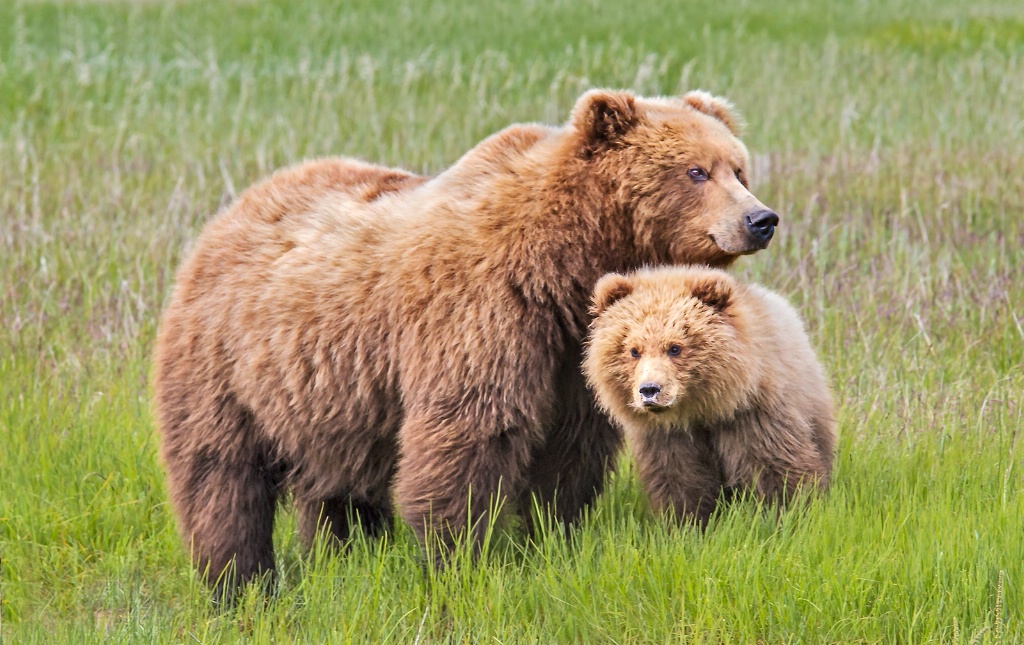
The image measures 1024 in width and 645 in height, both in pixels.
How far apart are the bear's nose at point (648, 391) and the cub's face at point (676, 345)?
0.12 m

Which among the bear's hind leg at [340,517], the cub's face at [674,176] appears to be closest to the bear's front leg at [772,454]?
the cub's face at [674,176]

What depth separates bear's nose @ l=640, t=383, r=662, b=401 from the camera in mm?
3951

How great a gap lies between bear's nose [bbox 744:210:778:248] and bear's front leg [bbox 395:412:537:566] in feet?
3.11

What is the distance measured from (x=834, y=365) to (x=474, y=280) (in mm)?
2753

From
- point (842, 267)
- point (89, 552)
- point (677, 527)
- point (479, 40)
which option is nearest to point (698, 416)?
point (677, 527)

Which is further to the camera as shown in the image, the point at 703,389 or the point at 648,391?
the point at 703,389

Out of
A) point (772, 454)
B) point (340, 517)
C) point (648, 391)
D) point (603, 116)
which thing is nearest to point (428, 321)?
point (648, 391)

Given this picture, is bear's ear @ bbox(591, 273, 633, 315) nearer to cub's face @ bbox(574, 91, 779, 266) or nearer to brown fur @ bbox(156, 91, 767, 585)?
brown fur @ bbox(156, 91, 767, 585)

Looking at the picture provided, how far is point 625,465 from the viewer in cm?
537

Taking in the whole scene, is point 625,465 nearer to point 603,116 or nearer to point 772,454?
point 772,454

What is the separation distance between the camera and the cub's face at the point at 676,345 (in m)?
4.12

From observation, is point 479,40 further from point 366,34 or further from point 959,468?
point 959,468

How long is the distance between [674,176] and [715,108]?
58 cm

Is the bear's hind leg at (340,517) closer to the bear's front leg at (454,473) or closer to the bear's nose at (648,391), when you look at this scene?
the bear's front leg at (454,473)
